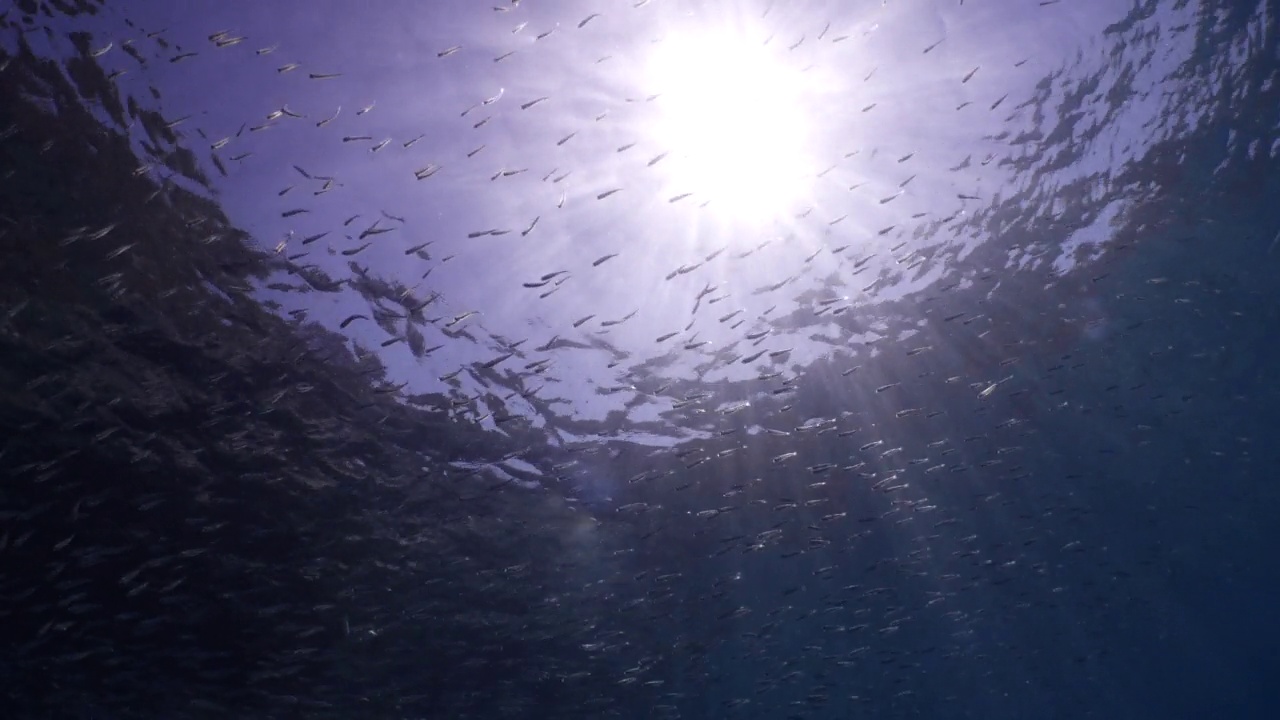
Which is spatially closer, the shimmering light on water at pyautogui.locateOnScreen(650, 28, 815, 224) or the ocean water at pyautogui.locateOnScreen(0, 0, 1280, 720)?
the ocean water at pyautogui.locateOnScreen(0, 0, 1280, 720)

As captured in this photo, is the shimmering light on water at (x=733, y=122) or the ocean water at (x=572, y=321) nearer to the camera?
the ocean water at (x=572, y=321)

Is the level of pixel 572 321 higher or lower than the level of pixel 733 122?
lower

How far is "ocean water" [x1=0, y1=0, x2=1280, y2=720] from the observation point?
899cm

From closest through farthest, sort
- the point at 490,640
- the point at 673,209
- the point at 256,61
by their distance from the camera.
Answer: the point at 256,61 < the point at 673,209 < the point at 490,640

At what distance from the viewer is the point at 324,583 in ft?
54.8

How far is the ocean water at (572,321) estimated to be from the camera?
8.99 meters

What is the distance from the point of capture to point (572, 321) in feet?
38.9

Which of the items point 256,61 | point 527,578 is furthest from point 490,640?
point 256,61

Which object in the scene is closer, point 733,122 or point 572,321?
point 733,122

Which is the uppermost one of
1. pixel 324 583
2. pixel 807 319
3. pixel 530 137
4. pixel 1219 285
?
pixel 1219 285

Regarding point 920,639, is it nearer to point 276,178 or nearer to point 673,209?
point 673,209

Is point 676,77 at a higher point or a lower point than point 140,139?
higher

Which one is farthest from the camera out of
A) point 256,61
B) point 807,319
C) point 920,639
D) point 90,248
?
point 920,639

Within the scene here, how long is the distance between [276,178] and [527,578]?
1253cm
